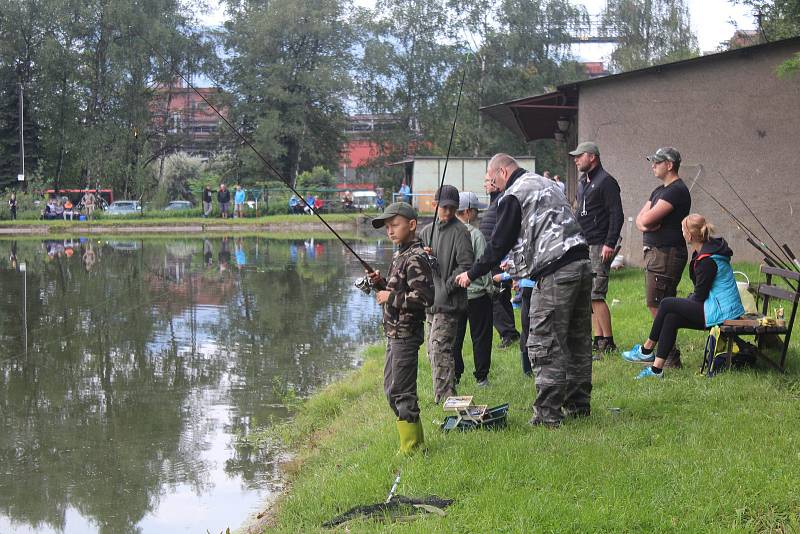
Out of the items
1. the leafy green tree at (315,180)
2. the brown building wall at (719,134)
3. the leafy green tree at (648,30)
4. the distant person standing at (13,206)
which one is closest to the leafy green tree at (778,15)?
the brown building wall at (719,134)

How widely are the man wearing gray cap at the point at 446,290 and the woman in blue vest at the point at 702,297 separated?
5.22 feet

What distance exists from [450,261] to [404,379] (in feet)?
5.65

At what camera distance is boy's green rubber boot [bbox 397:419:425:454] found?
6.20 meters

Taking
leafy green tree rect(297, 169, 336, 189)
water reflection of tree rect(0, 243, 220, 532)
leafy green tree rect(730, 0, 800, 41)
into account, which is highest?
leafy green tree rect(730, 0, 800, 41)

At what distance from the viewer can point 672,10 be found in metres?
58.5

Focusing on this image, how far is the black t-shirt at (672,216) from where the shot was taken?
324 inches

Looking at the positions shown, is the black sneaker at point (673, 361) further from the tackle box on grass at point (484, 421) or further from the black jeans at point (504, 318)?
the black jeans at point (504, 318)

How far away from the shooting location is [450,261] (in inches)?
303

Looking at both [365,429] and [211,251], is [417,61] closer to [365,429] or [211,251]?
[211,251]

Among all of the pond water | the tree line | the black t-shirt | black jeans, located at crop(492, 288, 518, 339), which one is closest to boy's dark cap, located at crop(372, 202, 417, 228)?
the pond water

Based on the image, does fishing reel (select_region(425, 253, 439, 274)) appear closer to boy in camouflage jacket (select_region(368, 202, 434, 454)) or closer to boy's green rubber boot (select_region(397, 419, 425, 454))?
boy in camouflage jacket (select_region(368, 202, 434, 454))

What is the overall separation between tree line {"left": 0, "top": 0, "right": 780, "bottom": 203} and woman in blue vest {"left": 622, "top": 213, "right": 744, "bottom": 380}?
51.0 metres

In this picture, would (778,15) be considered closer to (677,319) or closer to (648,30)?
(677,319)

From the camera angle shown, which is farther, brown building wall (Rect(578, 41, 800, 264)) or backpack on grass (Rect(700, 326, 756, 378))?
brown building wall (Rect(578, 41, 800, 264))
